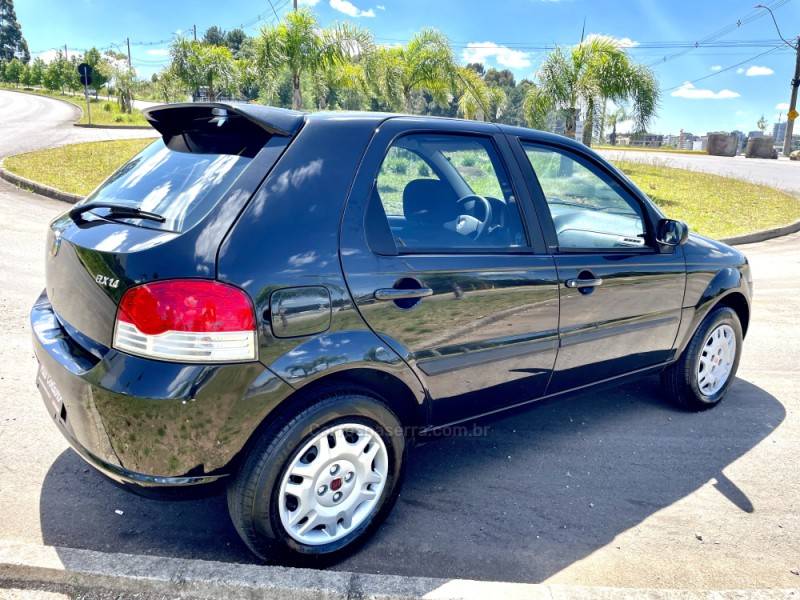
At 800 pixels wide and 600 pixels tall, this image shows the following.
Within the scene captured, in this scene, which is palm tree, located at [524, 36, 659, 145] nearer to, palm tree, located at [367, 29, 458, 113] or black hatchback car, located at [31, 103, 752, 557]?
palm tree, located at [367, 29, 458, 113]

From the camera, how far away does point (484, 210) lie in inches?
127

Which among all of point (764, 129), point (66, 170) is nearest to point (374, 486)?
point (66, 170)

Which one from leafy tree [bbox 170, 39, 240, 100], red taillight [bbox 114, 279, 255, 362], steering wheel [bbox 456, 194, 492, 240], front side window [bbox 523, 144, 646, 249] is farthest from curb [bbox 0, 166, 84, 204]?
leafy tree [bbox 170, 39, 240, 100]

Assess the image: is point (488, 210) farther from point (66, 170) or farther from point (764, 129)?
point (764, 129)

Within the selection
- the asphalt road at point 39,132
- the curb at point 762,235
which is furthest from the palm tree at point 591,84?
the asphalt road at point 39,132

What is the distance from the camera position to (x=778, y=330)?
19.5 ft

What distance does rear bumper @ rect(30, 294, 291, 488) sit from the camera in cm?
216

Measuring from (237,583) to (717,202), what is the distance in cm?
1571

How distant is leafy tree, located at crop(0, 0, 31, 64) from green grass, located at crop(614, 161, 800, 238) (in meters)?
114

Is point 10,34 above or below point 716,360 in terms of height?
above

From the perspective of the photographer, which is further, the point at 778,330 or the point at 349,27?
the point at 349,27

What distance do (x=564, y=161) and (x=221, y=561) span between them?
264 centimetres

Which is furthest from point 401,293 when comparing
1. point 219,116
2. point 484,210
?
point 219,116

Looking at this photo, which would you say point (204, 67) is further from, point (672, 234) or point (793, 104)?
point (793, 104)
